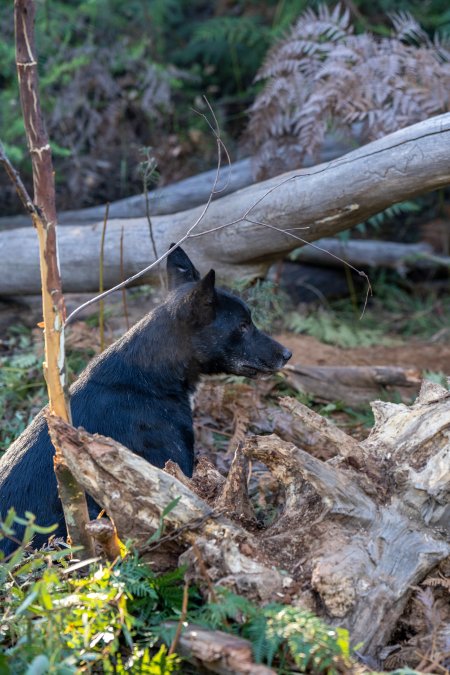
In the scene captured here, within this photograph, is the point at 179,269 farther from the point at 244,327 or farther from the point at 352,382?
the point at 352,382

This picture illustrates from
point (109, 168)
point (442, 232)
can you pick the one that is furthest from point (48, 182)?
point (442, 232)

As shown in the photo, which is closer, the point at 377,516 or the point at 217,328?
the point at 377,516

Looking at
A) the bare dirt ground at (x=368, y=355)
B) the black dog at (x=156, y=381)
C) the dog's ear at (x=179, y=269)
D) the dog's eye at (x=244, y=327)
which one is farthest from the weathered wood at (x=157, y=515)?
the bare dirt ground at (x=368, y=355)

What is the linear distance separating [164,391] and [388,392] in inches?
90.8

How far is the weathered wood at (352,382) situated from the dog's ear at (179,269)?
1363 mm

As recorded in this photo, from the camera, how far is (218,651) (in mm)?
2768

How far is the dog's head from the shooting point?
15.7 ft

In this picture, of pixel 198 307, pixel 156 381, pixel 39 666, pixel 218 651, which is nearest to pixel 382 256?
pixel 198 307

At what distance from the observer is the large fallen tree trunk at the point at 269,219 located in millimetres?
5367

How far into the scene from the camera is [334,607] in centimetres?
308

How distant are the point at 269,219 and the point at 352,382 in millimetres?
1484

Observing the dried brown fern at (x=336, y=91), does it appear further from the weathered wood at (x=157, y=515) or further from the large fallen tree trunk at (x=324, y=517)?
the weathered wood at (x=157, y=515)

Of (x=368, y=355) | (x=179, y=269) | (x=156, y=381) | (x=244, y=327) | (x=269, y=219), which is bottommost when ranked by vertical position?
(x=368, y=355)

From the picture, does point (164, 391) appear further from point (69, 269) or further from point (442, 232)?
point (442, 232)
